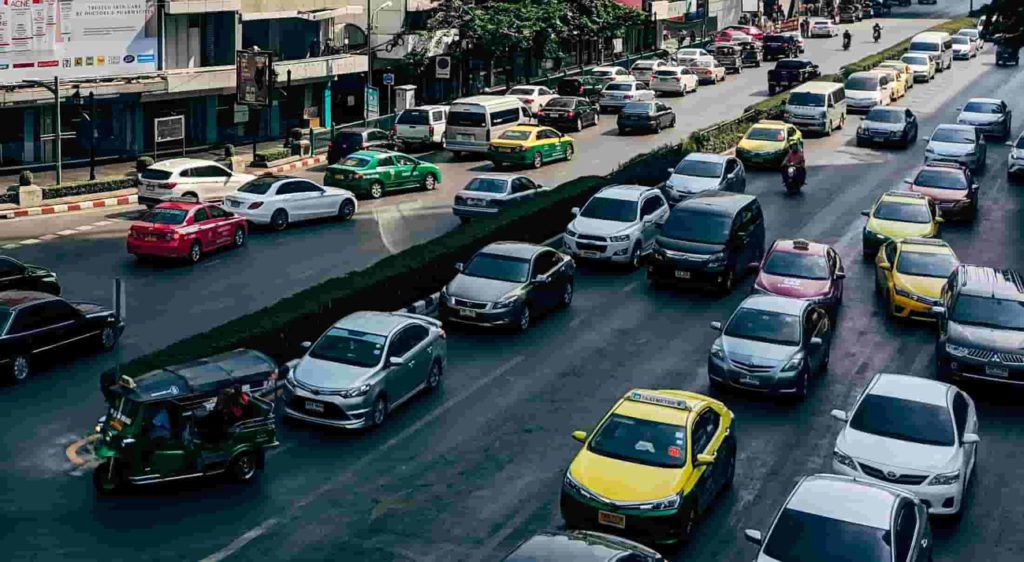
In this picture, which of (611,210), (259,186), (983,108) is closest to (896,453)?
(611,210)

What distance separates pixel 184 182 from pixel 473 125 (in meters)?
13.2

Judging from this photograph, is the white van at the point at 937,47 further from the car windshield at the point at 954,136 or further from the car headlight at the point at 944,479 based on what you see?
the car headlight at the point at 944,479

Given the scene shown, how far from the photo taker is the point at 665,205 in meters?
36.8

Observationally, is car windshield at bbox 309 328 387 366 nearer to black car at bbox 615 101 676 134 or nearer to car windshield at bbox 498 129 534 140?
car windshield at bbox 498 129 534 140

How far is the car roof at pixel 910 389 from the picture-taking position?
21656 millimetres

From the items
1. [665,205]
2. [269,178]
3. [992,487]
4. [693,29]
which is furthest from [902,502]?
[693,29]

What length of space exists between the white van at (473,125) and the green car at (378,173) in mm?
5289

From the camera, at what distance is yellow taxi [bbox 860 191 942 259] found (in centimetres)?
3531

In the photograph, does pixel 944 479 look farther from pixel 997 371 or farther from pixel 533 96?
pixel 533 96

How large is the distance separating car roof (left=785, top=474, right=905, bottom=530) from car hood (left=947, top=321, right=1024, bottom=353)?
28.4ft

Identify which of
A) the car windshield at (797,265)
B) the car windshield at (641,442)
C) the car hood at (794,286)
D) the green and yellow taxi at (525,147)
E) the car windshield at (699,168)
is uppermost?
the green and yellow taxi at (525,147)

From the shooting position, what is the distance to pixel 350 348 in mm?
24125

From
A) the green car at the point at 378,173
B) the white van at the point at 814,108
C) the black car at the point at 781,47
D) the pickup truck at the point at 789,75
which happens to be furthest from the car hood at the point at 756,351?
the black car at the point at 781,47

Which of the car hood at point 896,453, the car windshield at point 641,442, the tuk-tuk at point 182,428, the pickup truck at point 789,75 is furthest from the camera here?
the pickup truck at point 789,75
